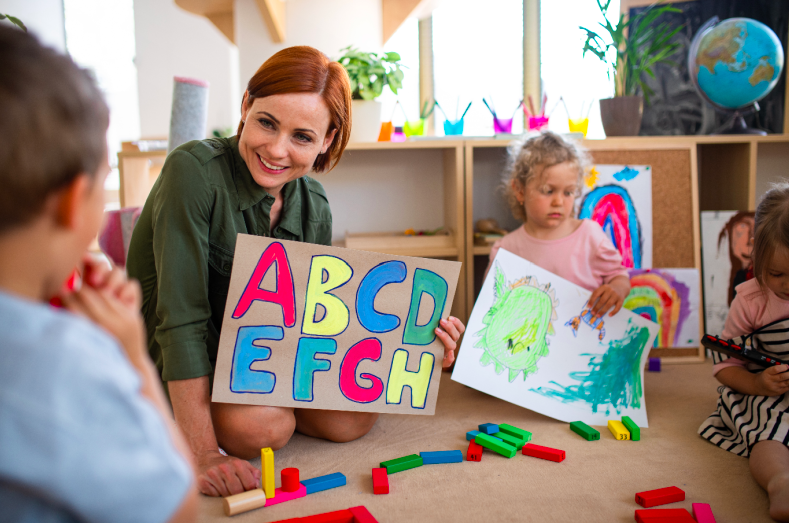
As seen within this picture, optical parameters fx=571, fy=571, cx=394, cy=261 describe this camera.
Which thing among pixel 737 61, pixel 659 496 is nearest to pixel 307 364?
pixel 659 496

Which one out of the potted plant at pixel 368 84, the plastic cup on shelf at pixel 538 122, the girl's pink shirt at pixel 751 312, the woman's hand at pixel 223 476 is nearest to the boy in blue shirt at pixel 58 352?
the woman's hand at pixel 223 476

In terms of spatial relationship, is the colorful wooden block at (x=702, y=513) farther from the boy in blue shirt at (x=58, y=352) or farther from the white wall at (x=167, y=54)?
the white wall at (x=167, y=54)

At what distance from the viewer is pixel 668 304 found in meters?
1.85

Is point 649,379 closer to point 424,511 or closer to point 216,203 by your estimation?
point 424,511

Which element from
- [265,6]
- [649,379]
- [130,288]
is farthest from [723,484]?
[265,6]

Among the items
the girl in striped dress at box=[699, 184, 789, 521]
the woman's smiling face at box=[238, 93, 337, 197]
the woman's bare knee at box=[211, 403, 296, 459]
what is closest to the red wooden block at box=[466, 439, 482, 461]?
the woman's bare knee at box=[211, 403, 296, 459]

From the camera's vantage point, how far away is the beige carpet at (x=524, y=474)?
3.05ft

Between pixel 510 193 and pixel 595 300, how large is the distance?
1.59 feet

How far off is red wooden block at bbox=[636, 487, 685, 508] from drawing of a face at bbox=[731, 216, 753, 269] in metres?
1.21

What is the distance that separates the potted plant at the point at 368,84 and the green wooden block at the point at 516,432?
108cm

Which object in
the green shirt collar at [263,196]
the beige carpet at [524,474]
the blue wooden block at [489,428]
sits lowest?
the beige carpet at [524,474]

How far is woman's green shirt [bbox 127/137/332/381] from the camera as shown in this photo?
992 millimetres

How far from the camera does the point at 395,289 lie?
113 cm

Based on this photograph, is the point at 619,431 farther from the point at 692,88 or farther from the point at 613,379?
the point at 692,88
